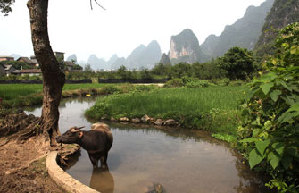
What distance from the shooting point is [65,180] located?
361cm

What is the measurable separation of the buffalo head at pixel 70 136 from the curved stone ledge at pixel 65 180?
0.52 metres

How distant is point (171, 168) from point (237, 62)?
877 inches

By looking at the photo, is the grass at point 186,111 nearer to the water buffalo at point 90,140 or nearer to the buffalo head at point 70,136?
the water buffalo at point 90,140

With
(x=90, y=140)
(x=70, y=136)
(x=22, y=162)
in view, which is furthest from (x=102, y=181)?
(x=22, y=162)

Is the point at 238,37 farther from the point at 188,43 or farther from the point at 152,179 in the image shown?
the point at 152,179

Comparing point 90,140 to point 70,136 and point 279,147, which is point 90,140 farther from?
point 279,147

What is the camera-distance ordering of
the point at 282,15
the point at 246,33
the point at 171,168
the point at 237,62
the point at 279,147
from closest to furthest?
the point at 279,147 < the point at 171,168 < the point at 237,62 < the point at 282,15 < the point at 246,33

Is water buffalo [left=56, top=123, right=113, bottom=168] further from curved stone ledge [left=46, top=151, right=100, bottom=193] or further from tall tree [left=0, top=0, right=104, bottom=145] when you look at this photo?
tall tree [left=0, top=0, right=104, bottom=145]

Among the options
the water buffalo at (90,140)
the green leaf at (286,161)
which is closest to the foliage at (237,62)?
the water buffalo at (90,140)

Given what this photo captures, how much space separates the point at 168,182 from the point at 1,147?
13.5 ft

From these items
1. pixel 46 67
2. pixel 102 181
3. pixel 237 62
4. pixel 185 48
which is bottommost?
pixel 102 181

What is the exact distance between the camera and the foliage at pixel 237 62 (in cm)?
2458

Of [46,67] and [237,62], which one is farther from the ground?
[237,62]

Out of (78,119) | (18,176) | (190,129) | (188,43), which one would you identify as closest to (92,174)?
(18,176)
